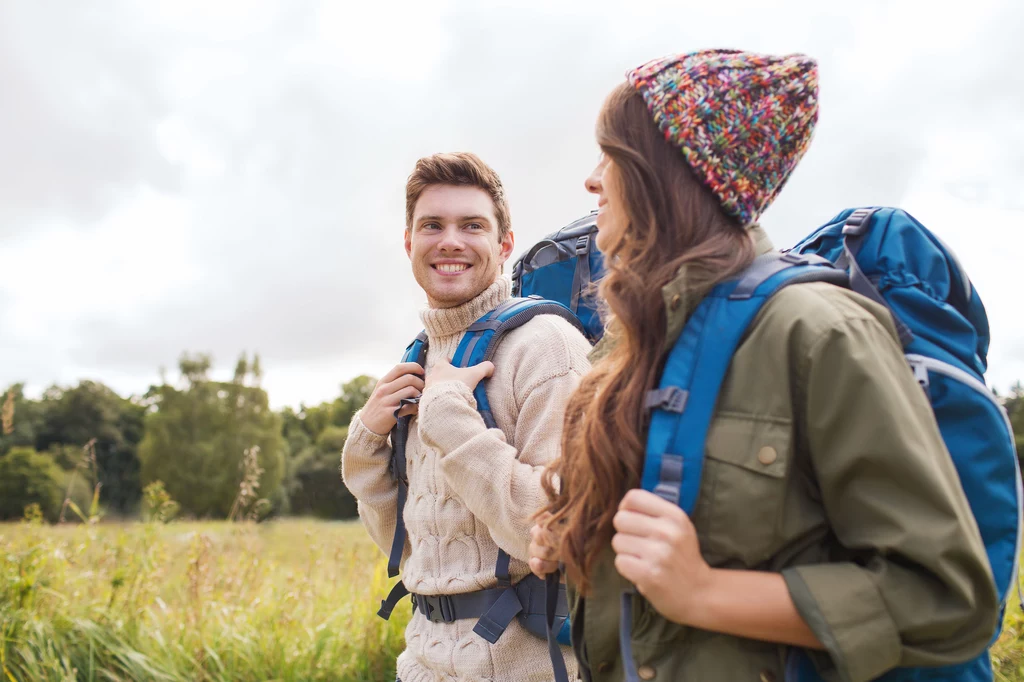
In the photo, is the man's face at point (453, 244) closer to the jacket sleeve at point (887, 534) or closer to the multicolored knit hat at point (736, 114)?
the multicolored knit hat at point (736, 114)

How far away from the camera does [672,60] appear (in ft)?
4.84

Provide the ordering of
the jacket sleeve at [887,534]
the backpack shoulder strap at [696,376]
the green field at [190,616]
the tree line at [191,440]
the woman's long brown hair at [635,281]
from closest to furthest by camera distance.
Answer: the jacket sleeve at [887,534] → the backpack shoulder strap at [696,376] → the woman's long brown hair at [635,281] → the green field at [190,616] → the tree line at [191,440]

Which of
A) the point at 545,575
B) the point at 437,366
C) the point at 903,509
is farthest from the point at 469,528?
the point at 903,509

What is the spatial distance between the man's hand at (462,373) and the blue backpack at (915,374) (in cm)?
103

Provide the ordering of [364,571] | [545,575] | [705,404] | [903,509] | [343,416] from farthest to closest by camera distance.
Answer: [343,416], [364,571], [545,575], [705,404], [903,509]

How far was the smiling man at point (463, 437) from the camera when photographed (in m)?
2.19

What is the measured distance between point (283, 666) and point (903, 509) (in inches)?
158

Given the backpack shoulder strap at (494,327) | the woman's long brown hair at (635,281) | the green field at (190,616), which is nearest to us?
the woman's long brown hair at (635,281)

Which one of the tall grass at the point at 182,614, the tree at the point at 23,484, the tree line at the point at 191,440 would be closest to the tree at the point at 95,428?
the tree line at the point at 191,440

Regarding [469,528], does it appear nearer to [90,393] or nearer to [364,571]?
[364,571]

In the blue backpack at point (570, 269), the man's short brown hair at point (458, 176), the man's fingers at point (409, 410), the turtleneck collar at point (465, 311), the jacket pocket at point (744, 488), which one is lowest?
the jacket pocket at point (744, 488)

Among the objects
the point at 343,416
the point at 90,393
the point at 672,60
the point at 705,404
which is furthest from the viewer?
the point at 343,416

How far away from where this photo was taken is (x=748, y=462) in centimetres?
127

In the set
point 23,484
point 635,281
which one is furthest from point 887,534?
point 23,484
